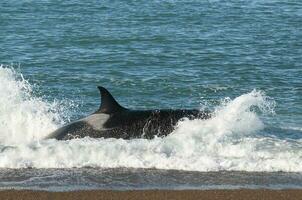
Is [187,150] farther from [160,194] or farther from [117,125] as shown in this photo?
[160,194]

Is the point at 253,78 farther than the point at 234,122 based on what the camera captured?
Yes

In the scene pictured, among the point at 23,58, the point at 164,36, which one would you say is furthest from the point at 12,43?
the point at 164,36

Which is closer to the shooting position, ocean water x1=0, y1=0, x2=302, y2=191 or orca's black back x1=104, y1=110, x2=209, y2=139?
ocean water x1=0, y1=0, x2=302, y2=191

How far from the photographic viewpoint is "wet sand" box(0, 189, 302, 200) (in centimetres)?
1270

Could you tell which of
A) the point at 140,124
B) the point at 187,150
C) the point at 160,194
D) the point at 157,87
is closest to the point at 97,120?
the point at 140,124

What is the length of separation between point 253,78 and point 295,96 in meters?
3.04

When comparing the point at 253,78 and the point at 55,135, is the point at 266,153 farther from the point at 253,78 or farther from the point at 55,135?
the point at 253,78

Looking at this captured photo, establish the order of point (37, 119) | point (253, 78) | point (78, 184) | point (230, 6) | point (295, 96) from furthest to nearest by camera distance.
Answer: point (230, 6)
point (253, 78)
point (295, 96)
point (37, 119)
point (78, 184)

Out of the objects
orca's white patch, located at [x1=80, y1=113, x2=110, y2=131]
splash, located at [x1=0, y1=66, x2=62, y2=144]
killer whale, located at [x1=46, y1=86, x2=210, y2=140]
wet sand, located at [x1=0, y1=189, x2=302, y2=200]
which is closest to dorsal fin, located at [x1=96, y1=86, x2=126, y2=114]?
killer whale, located at [x1=46, y1=86, x2=210, y2=140]

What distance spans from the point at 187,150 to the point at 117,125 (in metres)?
1.72

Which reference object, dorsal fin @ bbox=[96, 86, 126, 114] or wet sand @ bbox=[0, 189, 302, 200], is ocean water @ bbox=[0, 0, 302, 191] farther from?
dorsal fin @ bbox=[96, 86, 126, 114]

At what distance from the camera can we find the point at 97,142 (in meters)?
→ 16.1

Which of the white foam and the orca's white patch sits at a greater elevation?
the orca's white patch

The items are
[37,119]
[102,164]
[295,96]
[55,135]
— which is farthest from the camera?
[295,96]
